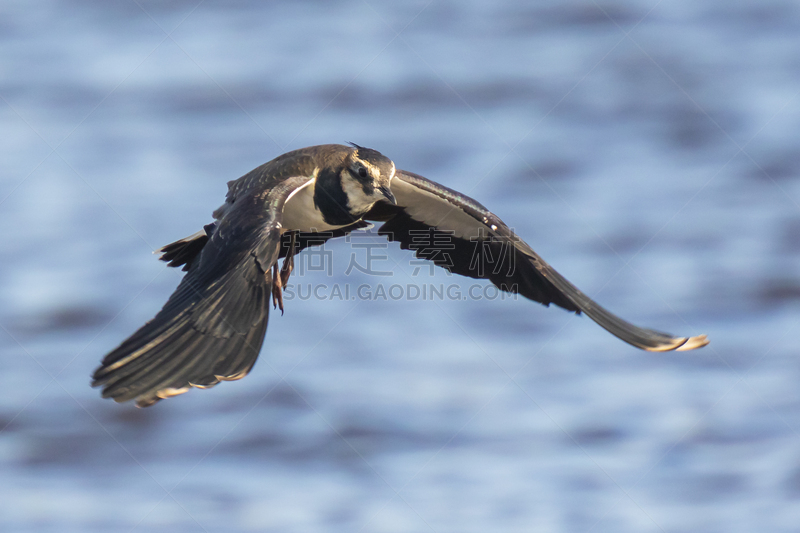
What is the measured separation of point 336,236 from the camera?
741cm

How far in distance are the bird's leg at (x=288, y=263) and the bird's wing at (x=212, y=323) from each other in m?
0.98

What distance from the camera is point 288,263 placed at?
7.28 meters

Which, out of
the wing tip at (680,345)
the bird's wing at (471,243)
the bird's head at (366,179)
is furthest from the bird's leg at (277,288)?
the wing tip at (680,345)

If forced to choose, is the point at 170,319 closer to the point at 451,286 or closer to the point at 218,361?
the point at 218,361

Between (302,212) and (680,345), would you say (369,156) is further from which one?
(680,345)

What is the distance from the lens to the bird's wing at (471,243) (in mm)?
6902

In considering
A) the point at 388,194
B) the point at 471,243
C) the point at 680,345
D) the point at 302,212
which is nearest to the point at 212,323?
the point at 302,212

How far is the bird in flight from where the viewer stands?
5016mm

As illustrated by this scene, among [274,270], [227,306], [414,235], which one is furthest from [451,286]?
[227,306]

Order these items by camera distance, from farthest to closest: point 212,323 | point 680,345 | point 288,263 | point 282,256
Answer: point 282,256
point 288,263
point 680,345
point 212,323

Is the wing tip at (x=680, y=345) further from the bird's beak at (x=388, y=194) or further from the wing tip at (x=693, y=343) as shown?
the bird's beak at (x=388, y=194)

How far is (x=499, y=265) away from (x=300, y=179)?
5.50 feet

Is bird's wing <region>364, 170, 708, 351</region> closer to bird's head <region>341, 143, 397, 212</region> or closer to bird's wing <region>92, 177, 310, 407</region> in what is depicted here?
bird's head <region>341, 143, 397, 212</region>

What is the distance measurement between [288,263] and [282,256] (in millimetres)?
344
